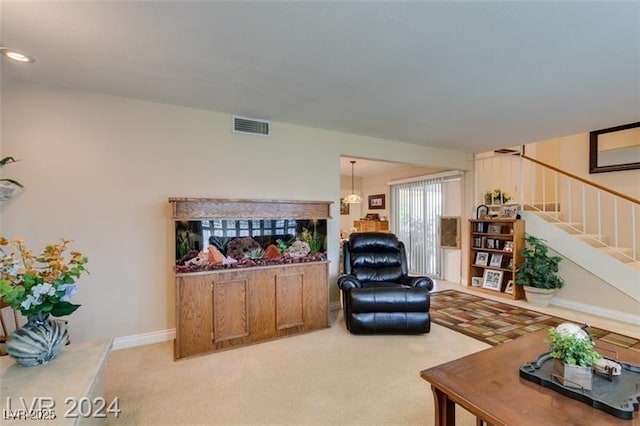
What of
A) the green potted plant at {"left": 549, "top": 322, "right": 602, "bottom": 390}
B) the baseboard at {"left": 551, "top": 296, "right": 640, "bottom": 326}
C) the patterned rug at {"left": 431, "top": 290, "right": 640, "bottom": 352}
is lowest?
the patterned rug at {"left": 431, "top": 290, "right": 640, "bottom": 352}

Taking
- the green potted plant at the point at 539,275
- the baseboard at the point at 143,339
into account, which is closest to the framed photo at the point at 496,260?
the green potted plant at the point at 539,275

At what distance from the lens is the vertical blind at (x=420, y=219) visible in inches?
250

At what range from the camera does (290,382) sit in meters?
2.37

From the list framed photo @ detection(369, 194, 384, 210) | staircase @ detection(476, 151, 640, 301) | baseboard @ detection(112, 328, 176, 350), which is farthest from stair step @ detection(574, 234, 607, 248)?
baseboard @ detection(112, 328, 176, 350)

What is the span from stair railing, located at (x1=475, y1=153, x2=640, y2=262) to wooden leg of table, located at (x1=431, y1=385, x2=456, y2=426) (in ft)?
13.8

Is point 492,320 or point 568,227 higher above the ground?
point 568,227

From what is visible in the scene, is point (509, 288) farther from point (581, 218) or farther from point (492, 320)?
point (581, 218)

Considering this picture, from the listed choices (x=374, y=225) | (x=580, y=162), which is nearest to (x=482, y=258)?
(x=580, y=162)

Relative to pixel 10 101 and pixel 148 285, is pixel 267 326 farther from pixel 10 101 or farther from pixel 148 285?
pixel 10 101

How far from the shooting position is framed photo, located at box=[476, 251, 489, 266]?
17.3 feet

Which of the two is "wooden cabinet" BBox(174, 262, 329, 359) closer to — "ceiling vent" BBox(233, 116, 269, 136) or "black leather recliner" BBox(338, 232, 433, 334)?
"black leather recliner" BBox(338, 232, 433, 334)

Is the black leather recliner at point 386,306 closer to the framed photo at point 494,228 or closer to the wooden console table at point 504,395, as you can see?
the wooden console table at point 504,395

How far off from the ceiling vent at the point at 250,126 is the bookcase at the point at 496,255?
4.01 metres

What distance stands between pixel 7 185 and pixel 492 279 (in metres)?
6.27
